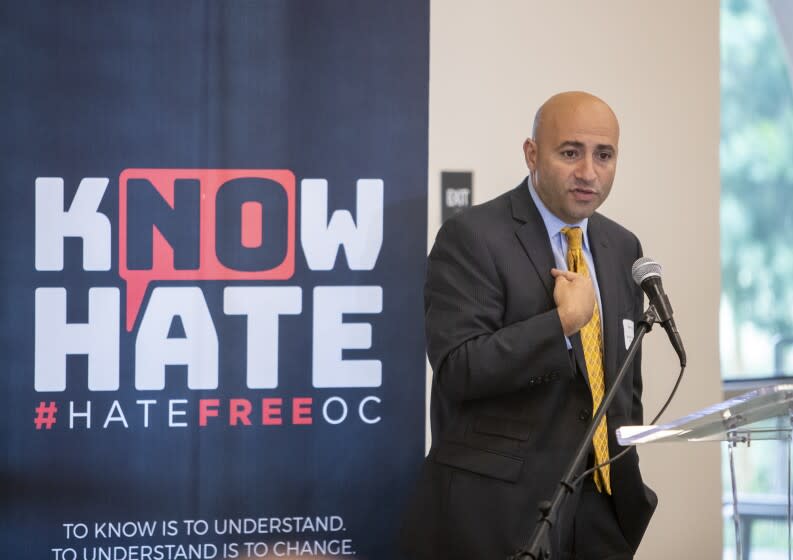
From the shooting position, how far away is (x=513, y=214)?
9.46ft

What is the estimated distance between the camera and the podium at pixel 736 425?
2.00 metres

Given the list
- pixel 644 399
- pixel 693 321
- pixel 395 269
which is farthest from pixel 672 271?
pixel 395 269

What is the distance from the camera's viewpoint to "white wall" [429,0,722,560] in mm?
3969

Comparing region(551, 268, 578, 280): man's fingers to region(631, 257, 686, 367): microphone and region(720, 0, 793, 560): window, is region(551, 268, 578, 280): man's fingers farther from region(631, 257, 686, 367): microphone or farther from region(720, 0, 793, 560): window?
region(720, 0, 793, 560): window

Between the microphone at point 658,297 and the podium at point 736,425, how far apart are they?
0.17m

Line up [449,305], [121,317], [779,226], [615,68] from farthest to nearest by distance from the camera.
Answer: [779,226], [615,68], [121,317], [449,305]

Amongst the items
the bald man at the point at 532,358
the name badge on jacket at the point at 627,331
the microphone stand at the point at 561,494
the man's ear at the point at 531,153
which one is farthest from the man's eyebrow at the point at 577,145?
the microphone stand at the point at 561,494

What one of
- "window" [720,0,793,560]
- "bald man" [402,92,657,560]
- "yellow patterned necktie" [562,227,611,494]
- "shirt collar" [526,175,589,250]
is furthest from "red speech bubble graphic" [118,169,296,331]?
"window" [720,0,793,560]

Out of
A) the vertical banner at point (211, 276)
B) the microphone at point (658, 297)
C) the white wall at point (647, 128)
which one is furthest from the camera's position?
the white wall at point (647, 128)

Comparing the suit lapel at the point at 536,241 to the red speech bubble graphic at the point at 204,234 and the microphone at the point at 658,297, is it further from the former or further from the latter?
the red speech bubble graphic at the point at 204,234

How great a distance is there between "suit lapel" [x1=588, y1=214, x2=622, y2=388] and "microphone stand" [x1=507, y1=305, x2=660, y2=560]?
0.50 metres

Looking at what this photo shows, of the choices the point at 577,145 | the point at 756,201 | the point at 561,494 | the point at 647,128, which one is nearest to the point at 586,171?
the point at 577,145

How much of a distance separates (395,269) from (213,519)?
1.20m

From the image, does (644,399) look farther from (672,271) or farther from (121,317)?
(121,317)
